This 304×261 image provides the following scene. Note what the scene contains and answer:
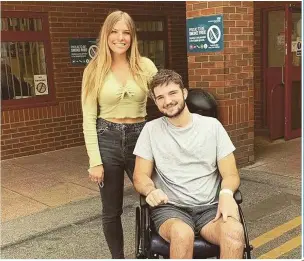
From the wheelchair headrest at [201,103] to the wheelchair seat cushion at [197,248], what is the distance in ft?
7.81

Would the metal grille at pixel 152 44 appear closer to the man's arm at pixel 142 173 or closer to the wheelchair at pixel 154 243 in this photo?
the man's arm at pixel 142 173

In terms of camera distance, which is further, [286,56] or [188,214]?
[286,56]

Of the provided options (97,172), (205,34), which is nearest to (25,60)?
(205,34)

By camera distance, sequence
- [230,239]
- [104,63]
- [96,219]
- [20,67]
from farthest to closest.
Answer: [20,67], [96,219], [104,63], [230,239]

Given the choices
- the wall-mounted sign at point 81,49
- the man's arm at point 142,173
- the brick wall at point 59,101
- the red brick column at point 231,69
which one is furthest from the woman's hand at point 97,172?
the wall-mounted sign at point 81,49

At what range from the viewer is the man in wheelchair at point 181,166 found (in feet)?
8.95

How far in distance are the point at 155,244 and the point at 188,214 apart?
0.96 feet

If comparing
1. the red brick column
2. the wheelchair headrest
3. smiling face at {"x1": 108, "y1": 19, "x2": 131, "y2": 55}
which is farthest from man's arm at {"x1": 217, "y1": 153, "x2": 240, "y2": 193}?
the red brick column

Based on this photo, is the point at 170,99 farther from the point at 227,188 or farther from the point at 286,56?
the point at 286,56

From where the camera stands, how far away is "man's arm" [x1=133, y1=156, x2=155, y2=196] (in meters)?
2.85

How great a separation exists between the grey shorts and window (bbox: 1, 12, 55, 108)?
486 cm

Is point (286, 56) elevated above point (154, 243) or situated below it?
above

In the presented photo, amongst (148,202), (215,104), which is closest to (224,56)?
(215,104)

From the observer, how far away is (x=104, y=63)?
2971 mm
